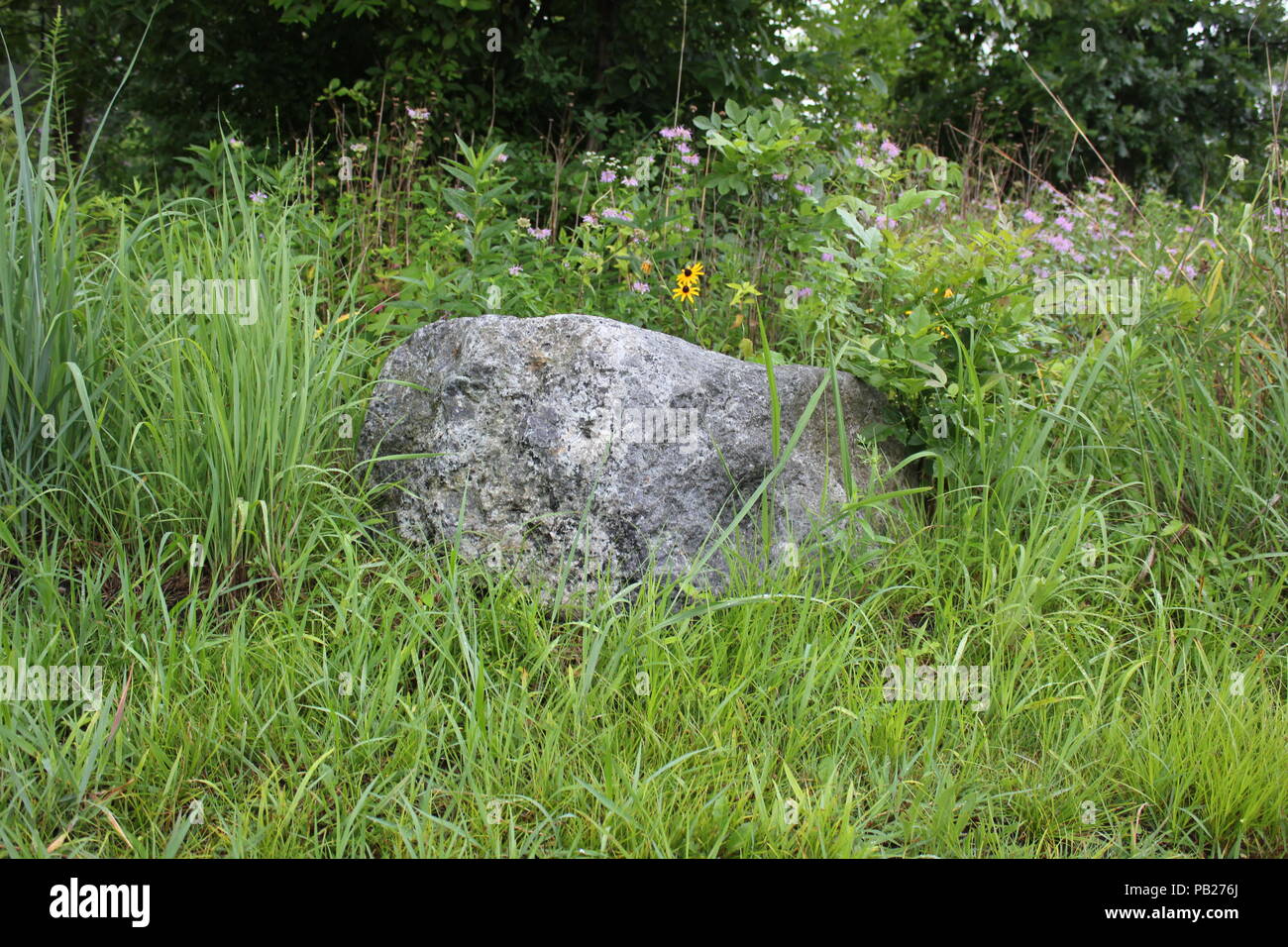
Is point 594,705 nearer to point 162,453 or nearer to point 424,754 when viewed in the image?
point 424,754

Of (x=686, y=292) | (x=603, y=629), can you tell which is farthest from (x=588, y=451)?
(x=686, y=292)

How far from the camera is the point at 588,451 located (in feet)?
9.09

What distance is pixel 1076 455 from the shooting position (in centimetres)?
343

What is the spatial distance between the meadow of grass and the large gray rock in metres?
0.13

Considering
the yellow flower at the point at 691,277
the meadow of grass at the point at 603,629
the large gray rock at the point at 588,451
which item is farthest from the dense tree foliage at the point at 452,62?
the large gray rock at the point at 588,451

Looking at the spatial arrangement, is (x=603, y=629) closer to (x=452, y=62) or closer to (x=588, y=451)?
(x=588, y=451)

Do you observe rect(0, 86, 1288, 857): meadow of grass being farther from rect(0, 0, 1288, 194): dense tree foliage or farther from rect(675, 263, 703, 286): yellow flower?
rect(0, 0, 1288, 194): dense tree foliage

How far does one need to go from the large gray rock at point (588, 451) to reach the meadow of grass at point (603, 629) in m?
0.13

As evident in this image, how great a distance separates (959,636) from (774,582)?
0.54m

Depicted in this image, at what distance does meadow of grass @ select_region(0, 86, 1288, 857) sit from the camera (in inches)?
80.5

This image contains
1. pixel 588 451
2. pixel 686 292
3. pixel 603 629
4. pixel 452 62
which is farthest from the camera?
pixel 452 62

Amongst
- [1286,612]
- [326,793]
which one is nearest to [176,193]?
[326,793]

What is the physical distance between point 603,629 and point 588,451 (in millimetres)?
619

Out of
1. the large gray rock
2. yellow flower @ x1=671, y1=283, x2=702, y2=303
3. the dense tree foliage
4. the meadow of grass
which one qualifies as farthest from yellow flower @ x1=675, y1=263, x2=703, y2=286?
the dense tree foliage
